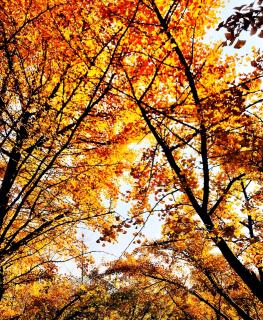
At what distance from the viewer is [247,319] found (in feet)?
24.3

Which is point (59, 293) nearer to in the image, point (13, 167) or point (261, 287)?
point (13, 167)

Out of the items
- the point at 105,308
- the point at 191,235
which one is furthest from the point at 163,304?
the point at 191,235

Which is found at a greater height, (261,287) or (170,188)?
(170,188)

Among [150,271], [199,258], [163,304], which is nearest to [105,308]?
[150,271]

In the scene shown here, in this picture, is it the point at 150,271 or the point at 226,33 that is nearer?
the point at 226,33

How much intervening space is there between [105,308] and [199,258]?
1218cm

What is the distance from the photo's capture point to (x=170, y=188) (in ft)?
22.6

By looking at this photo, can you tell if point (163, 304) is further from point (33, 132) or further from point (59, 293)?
point (33, 132)

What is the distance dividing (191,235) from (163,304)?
23.2 metres

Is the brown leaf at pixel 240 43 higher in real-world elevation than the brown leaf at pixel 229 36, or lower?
lower

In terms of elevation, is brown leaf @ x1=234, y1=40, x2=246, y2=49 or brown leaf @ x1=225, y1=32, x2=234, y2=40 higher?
brown leaf @ x1=225, y1=32, x2=234, y2=40

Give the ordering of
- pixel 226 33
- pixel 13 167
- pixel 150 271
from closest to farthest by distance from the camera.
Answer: pixel 226 33 → pixel 13 167 → pixel 150 271

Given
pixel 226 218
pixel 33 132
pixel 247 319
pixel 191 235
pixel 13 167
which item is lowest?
pixel 247 319

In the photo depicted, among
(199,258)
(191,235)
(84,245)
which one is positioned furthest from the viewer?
(199,258)
